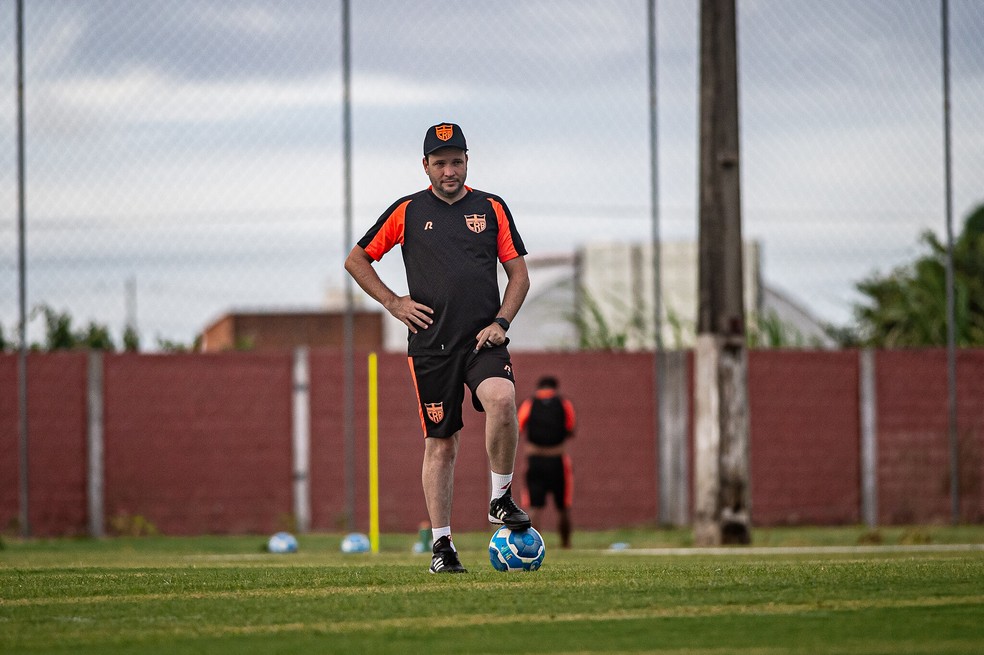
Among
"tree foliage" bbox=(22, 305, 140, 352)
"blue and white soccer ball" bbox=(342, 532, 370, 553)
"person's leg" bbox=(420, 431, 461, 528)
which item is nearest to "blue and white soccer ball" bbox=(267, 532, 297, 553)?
"blue and white soccer ball" bbox=(342, 532, 370, 553)

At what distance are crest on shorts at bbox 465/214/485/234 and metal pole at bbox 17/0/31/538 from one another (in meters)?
12.0

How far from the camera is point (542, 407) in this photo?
1577cm

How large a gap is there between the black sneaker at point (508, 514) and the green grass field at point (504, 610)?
0.24 meters

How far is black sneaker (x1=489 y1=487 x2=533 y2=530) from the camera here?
6617mm

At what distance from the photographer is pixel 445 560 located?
6.70 metres

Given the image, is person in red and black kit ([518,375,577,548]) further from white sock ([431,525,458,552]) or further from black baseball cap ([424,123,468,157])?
black baseball cap ([424,123,468,157])

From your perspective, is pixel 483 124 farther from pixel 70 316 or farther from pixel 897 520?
pixel 897 520

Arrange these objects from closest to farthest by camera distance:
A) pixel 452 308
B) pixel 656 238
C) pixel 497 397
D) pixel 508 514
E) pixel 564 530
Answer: pixel 497 397 → pixel 508 514 → pixel 452 308 → pixel 564 530 → pixel 656 238

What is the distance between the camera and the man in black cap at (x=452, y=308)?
22.0ft

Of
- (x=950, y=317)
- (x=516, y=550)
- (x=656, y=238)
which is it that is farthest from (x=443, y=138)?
(x=950, y=317)

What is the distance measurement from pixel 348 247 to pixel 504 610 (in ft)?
42.5

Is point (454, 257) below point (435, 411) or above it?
above

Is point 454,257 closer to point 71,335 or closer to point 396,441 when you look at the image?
point 396,441

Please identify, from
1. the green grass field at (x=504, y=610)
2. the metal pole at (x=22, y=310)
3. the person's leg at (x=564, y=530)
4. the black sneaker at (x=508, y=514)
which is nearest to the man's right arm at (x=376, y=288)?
the black sneaker at (x=508, y=514)
